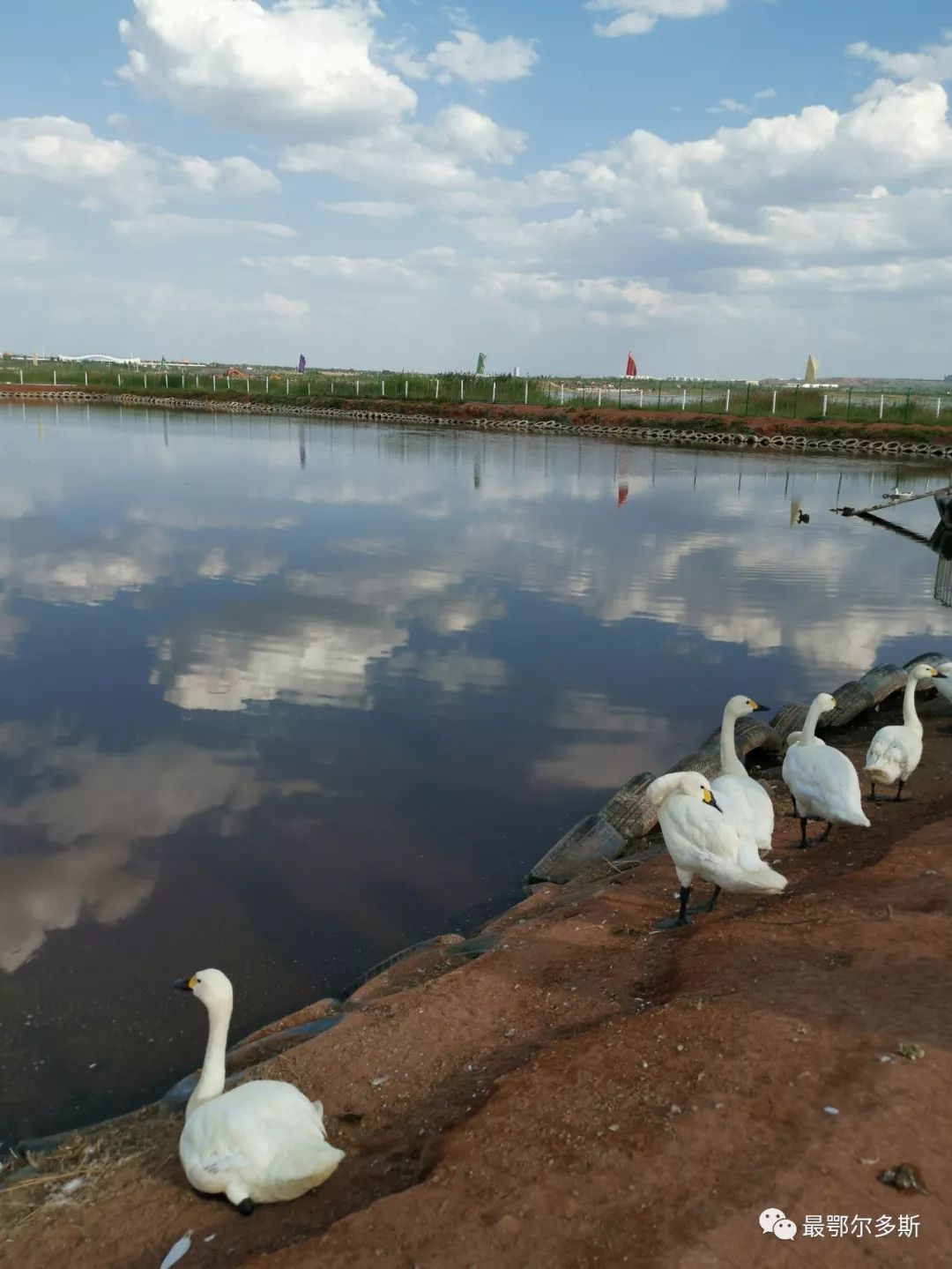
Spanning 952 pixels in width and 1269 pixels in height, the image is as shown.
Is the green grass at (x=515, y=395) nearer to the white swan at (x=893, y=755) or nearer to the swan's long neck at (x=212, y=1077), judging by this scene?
the white swan at (x=893, y=755)

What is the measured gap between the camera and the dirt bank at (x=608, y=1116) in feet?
13.3

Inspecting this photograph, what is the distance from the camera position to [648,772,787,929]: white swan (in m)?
6.82

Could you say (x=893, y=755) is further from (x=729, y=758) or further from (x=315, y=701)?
(x=315, y=701)

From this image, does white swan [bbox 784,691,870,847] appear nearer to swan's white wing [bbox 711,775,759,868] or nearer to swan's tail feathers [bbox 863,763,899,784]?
swan's white wing [bbox 711,775,759,868]

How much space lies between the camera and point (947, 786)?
11070 millimetres

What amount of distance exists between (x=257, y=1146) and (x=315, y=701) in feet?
29.4

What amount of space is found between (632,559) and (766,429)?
141 ft

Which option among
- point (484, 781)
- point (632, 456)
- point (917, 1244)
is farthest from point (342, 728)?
point (632, 456)

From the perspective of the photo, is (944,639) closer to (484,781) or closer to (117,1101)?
(484,781)

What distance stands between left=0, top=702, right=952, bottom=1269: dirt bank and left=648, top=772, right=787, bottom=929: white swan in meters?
0.36

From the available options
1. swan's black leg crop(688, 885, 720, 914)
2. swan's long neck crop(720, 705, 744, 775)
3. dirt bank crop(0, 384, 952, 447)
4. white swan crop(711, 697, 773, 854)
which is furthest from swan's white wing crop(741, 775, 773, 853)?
dirt bank crop(0, 384, 952, 447)

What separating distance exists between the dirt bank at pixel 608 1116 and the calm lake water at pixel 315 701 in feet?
3.89

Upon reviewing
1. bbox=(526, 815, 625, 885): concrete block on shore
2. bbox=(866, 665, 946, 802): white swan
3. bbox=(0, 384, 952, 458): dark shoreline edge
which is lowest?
bbox=(526, 815, 625, 885): concrete block on shore

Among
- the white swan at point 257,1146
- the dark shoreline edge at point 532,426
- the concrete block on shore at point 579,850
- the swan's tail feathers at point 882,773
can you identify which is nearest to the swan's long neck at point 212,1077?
the white swan at point 257,1146
